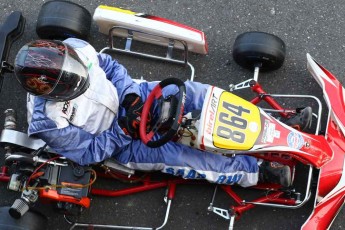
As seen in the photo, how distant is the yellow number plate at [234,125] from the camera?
8.77ft

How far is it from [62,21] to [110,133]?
71 cm

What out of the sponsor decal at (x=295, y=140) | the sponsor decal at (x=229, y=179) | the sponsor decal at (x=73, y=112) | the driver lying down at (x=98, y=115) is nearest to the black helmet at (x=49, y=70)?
the driver lying down at (x=98, y=115)

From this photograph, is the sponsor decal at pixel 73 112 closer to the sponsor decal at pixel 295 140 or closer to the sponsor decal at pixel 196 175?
the sponsor decal at pixel 196 175

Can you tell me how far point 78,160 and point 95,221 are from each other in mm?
520

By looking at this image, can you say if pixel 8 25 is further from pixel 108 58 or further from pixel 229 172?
pixel 229 172

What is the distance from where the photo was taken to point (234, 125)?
106 inches

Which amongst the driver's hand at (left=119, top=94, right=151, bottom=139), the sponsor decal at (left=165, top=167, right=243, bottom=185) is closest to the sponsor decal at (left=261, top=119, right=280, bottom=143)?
the sponsor decal at (left=165, top=167, right=243, bottom=185)

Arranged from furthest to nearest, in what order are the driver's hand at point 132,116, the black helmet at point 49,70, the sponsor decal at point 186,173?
the sponsor decal at point 186,173 < the driver's hand at point 132,116 < the black helmet at point 49,70

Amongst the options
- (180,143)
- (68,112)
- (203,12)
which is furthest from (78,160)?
(203,12)

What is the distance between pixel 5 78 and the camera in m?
3.36

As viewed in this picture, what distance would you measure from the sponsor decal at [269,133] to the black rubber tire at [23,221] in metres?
1.16

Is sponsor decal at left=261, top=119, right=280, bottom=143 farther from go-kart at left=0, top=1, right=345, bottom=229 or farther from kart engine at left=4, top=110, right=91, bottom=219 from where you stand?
kart engine at left=4, top=110, right=91, bottom=219

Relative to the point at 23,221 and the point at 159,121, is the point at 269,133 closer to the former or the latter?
the point at 159,121

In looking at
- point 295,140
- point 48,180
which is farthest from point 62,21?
point 295,140
